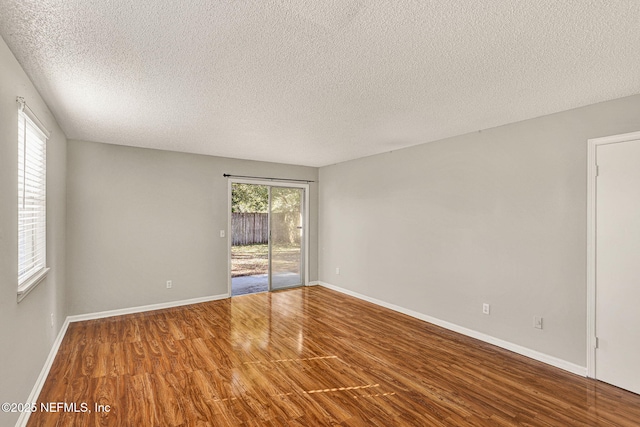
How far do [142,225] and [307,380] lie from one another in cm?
342

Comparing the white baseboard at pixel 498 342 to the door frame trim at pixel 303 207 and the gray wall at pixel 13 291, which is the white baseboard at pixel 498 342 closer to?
the door frame trim at pixel 303 207

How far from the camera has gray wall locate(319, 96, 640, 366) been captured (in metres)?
2.90

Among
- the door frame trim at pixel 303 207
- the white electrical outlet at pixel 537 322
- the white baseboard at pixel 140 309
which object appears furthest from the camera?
the door frame trim at pixel 303 207

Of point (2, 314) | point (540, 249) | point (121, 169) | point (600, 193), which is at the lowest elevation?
point (2, 314)

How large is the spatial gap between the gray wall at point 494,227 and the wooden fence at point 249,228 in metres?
1.98

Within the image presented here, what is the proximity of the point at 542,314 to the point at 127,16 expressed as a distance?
4053 millimetres

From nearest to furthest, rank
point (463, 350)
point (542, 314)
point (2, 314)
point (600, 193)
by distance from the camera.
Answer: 1. point (2, 314)
2. point (600, 193)
3. point (542, 314)
4. point (463, 350)

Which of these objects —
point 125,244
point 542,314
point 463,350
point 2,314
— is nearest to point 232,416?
point 2,314

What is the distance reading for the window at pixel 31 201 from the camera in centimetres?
215

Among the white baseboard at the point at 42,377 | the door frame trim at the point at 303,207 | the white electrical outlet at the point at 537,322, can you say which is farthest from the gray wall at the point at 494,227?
the white baseboard at the point at 42,377

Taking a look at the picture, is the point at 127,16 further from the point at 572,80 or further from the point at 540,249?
the point at 540,249

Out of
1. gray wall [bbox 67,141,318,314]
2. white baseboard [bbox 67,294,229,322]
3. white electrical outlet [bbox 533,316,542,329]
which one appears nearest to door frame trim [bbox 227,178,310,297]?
gray wall [bbox 67,141,318,314]

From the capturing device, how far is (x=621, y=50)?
6.20 ft

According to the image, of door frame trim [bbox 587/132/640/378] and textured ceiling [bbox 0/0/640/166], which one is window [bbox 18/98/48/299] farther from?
door frame trim [bbox 587/132/640/378]
